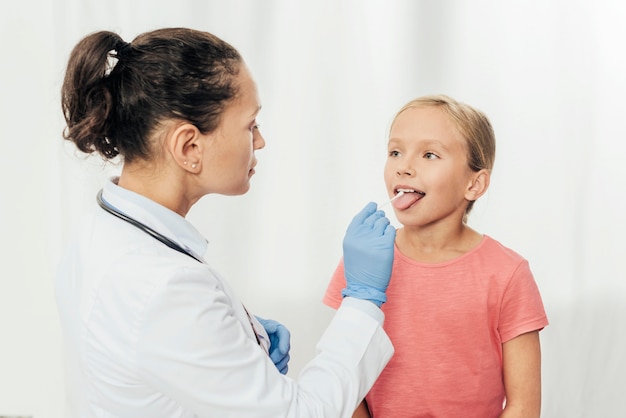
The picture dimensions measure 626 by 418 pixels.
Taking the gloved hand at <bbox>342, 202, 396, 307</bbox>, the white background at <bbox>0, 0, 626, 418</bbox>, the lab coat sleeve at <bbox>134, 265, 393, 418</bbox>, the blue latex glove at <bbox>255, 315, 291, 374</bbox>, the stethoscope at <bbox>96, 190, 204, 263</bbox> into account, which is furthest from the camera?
the white background at <bbox>0, 0, 626, 418</bbox>

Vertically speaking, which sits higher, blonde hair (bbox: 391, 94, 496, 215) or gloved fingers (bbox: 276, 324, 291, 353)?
blonde hair (bbox: 391, 94, 496, 215)

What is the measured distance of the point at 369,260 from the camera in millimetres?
1394

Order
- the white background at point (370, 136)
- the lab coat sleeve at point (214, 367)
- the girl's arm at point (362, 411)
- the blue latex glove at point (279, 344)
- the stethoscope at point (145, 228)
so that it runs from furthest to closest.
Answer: the white background at point (370, 136)
the girl's arm at point (362, 411)
the blue latex glove at point (279, 344)
the stethoscope at point (145, 228)
the lab coat sleeve at point (214, 367)

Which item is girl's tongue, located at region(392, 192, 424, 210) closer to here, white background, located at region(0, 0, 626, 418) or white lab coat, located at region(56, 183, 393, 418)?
white lab coat, located at region(56, 183, 393, 418)

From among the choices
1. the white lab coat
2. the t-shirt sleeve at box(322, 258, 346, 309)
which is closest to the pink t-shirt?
the t-shirt sleeve at box(322, 258, 346, 309)

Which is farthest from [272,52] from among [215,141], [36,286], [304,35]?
[215,141]

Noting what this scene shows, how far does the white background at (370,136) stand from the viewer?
7.98 feet

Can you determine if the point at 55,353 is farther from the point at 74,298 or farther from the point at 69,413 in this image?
the point at 74,298

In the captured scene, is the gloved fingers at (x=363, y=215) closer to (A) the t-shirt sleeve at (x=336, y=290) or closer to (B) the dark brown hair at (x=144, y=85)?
(A) the t-shirt sleeve at (x=336, y=290)

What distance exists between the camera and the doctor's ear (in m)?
1.24

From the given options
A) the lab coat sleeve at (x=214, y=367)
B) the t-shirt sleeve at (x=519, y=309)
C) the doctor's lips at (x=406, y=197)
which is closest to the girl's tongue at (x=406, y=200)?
the doctor's lips at (x=406, y=197)

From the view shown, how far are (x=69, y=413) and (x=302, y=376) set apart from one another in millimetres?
1524

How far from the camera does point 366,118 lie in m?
2.43

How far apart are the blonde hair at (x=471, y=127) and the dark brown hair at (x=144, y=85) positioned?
1.44ft
